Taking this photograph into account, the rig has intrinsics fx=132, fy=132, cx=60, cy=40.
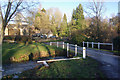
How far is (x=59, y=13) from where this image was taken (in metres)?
42.2

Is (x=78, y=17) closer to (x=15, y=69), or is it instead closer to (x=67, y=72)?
(x=15, y=69)

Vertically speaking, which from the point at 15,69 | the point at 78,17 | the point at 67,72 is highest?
the point at 78,17

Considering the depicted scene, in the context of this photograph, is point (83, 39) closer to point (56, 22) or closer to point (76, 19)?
point (76, 19)

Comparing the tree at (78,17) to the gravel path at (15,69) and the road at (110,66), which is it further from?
the gravel path at (15,69)

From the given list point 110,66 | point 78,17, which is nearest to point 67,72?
point 110,66

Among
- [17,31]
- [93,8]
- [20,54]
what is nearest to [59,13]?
[17,31]

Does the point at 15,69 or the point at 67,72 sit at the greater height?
the point at 67,72

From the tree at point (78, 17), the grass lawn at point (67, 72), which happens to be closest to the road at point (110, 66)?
the grass lawn at point (67, 72)

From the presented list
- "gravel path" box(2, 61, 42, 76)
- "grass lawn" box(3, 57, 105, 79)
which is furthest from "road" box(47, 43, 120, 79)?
"gravel path" box(2, 61, 42, 76)

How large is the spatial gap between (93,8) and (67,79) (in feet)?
63.2

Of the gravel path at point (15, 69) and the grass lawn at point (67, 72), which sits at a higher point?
the grass lawn at point (67, 72)

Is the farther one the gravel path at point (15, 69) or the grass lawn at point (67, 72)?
the gravel path at point (15, 69)

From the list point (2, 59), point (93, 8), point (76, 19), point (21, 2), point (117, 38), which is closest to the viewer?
point (117, 38)

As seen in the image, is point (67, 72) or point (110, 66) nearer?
point (67, 72)
